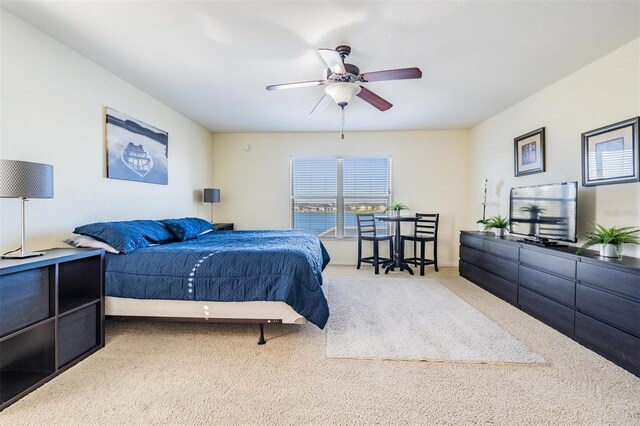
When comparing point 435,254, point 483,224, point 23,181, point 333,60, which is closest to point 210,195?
point 23,181

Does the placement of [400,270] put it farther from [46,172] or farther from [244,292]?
[46,172]

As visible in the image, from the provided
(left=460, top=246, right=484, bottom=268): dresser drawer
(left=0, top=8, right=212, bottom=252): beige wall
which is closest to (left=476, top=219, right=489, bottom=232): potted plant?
(left=460, top=246, right=484, bottom=268): dresser drawer

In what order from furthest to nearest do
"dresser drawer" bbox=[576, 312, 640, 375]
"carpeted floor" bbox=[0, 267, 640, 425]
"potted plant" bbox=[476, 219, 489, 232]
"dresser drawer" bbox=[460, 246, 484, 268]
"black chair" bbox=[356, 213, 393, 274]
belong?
"black chair" bbox=[356, 213, 393, 274]
"potted plant" bbox=[476, 219, 489, 232]
"dresser drawer" bbox=[460, 246, 484, 268]
"dresser drawer" bbox=[576, 312, 640, 375]
"carpeted floor" bbox=[0, 267, 640, 425]

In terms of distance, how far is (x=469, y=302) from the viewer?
3.24 m

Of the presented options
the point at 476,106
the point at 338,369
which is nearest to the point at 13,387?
the point at 338,369

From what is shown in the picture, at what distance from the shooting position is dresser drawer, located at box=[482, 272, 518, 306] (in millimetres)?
3117

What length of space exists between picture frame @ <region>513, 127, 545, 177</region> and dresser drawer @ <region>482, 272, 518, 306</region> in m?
1.34

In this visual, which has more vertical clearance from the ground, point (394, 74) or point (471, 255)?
point (394, 74)

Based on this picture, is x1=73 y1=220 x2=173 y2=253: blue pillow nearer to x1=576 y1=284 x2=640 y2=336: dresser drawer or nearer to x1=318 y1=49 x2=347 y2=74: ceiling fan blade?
x1=318 y1=49 x2=347 y2=74: ceiling fan blade

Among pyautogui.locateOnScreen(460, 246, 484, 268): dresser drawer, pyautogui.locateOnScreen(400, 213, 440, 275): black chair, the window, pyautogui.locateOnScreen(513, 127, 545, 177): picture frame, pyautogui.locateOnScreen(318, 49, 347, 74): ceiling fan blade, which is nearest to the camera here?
pyautogui.locateOnScreen(318, 49, 347, 74): ceiling fan blade

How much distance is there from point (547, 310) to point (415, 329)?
1.23 m

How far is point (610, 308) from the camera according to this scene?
2.05 meters

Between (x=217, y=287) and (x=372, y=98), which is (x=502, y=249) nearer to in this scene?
(x=372, y=98)

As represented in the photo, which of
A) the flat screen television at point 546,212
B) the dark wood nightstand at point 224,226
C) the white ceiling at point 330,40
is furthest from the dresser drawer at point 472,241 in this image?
the dark wood nightstand at point 224,226
